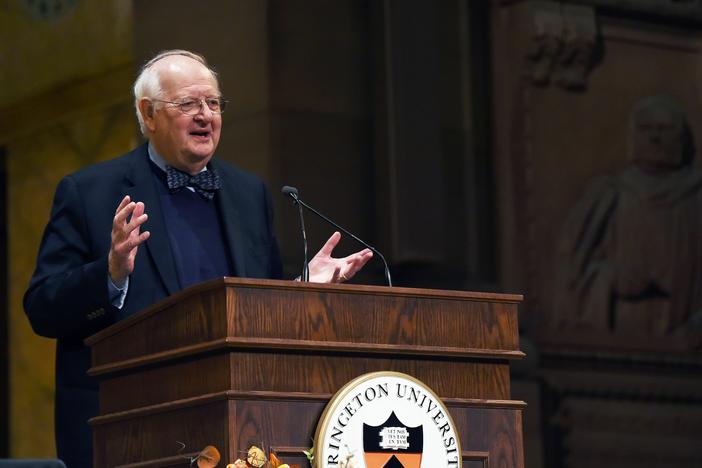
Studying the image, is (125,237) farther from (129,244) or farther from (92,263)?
(92,263)

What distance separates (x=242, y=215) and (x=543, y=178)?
14.7ft

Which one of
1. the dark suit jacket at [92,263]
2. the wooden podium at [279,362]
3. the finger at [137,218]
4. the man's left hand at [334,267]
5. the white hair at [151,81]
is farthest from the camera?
the white hair at [151,81]

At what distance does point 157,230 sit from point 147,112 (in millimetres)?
368

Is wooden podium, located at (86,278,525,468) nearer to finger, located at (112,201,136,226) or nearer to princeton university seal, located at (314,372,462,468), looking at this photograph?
princeton university seal, located at (314,372,462,468)

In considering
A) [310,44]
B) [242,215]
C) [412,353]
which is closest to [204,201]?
[242,215]

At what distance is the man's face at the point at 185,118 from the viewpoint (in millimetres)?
4648

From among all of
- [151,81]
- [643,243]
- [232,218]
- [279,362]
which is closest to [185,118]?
[151,81]

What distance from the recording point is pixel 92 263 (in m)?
4.34

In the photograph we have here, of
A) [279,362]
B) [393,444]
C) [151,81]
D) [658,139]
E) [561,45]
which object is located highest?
[561,45]

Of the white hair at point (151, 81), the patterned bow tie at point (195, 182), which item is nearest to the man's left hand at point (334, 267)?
the patterned bow tie at point (195, 182)

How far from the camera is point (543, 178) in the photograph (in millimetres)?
9094

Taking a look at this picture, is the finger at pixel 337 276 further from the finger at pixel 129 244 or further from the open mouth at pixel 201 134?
the finger at pixel 129 244

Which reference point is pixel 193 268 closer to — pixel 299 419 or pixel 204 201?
pixel 204 201

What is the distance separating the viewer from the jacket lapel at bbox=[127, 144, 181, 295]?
450cm
